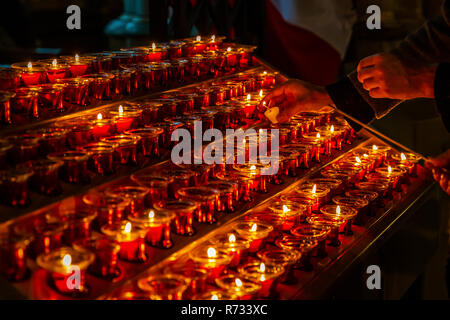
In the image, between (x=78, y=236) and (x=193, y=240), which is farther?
(x=193, y=240)

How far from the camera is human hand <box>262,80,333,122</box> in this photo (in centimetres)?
350

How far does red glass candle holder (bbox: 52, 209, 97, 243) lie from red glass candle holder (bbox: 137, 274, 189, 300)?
28 centimetres

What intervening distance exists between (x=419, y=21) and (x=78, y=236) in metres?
6.56

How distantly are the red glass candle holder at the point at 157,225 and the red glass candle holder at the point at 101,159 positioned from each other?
0.29 meters

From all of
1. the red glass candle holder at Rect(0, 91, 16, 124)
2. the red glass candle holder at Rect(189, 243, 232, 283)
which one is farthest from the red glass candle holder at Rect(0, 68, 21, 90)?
the red glass candle holder at Rect(189, 243, 232, 283)

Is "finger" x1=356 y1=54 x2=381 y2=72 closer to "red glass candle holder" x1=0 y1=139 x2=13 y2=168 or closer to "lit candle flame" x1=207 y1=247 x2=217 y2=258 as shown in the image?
"lit candle flame" x1=207 y1=247 x2=217 y2=258

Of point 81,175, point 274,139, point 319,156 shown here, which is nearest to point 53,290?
point 81,175

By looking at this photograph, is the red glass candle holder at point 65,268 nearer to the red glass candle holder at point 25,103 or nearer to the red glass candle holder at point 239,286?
the red glass candle holder at point 239,286

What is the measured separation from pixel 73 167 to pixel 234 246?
29.6 inches

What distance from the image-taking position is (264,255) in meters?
2.61

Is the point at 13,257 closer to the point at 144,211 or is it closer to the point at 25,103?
the point at 144,211

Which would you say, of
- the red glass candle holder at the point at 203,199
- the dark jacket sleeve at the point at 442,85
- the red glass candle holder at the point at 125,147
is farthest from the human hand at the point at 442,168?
the red glass candle holder at the point at 125,147

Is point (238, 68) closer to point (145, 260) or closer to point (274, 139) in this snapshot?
point (274, 139)

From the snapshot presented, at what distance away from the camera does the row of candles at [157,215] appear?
216cm
